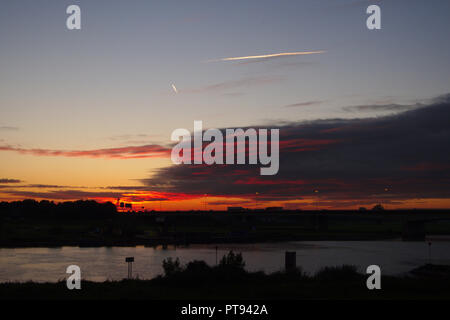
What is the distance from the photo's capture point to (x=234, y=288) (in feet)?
97.5

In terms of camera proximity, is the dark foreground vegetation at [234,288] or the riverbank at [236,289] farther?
the dark foreground vegetation at [234,288]

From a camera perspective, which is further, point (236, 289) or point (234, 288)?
point (234, 288)

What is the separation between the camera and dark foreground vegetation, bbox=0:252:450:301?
86.1 feet

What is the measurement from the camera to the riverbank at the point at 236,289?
85.6 feet

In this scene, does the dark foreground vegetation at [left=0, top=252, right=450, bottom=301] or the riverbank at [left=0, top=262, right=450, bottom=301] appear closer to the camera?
the riverbank at [left=0, top=262, right=450, bottom=301]

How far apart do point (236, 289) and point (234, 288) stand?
0.53 metres

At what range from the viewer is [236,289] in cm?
2919

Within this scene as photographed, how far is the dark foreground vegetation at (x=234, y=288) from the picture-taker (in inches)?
1033

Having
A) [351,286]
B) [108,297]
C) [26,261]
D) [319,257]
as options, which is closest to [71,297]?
[108,297]

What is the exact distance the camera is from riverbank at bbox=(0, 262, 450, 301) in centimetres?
2608

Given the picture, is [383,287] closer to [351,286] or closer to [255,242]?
[351,286]
